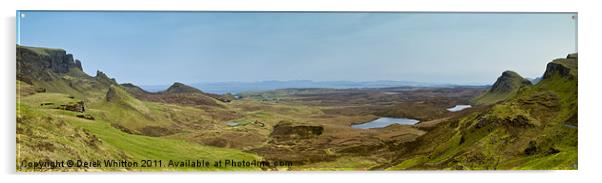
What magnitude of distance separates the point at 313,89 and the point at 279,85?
456 millimetres

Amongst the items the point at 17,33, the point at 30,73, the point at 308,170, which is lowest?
the point at 308,170

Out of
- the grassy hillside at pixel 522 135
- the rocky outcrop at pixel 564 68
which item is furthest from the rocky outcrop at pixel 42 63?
the rocky outcrop at pixel 564 68

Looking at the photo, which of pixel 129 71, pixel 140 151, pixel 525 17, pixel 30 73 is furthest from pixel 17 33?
pixel 525 17

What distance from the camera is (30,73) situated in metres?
7.06

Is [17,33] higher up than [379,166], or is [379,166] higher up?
Answer: [17,33]

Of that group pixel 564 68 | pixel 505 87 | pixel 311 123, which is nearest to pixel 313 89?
pixel 311 123

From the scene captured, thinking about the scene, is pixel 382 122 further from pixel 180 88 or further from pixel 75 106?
pixel 75 106

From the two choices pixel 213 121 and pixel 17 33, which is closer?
pixel 17 33

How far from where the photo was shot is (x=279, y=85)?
7539 mm

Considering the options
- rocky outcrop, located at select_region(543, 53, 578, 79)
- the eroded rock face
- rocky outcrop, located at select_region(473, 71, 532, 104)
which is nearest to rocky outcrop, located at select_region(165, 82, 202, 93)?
the eroded rock face

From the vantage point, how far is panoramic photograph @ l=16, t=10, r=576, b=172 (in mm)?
7273
